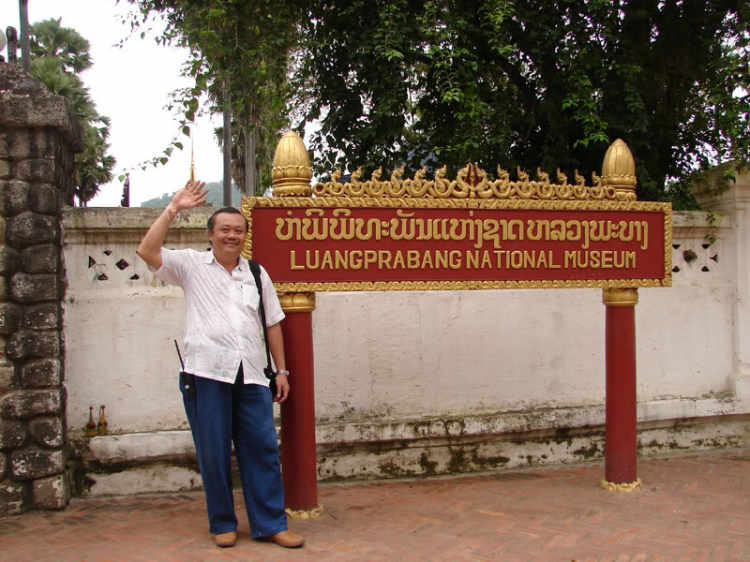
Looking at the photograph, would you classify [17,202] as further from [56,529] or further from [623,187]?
[623,187]

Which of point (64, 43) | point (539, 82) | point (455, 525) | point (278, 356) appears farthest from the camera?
point (64, 43)

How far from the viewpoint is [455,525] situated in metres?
4.12

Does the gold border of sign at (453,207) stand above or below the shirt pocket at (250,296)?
above

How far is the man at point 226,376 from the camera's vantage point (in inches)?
143

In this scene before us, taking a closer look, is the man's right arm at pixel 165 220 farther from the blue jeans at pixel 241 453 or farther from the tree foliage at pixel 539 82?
the tree foliage at pixel 539 82

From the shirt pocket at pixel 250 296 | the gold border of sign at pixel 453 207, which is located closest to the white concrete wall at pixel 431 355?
the gold border of sign at pixel 453 207

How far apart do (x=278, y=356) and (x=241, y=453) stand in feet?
1.85

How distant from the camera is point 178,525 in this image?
413cm

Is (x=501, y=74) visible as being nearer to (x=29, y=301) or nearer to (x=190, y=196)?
Answer: (x=190, y=196)

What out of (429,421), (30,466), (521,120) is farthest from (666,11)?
(30,466)

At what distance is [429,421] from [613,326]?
4.95 ft

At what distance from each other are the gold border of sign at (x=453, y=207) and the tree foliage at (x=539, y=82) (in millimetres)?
1701

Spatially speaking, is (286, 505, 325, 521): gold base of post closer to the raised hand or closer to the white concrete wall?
the white concrete wall

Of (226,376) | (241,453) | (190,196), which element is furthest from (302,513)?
(190,196)
